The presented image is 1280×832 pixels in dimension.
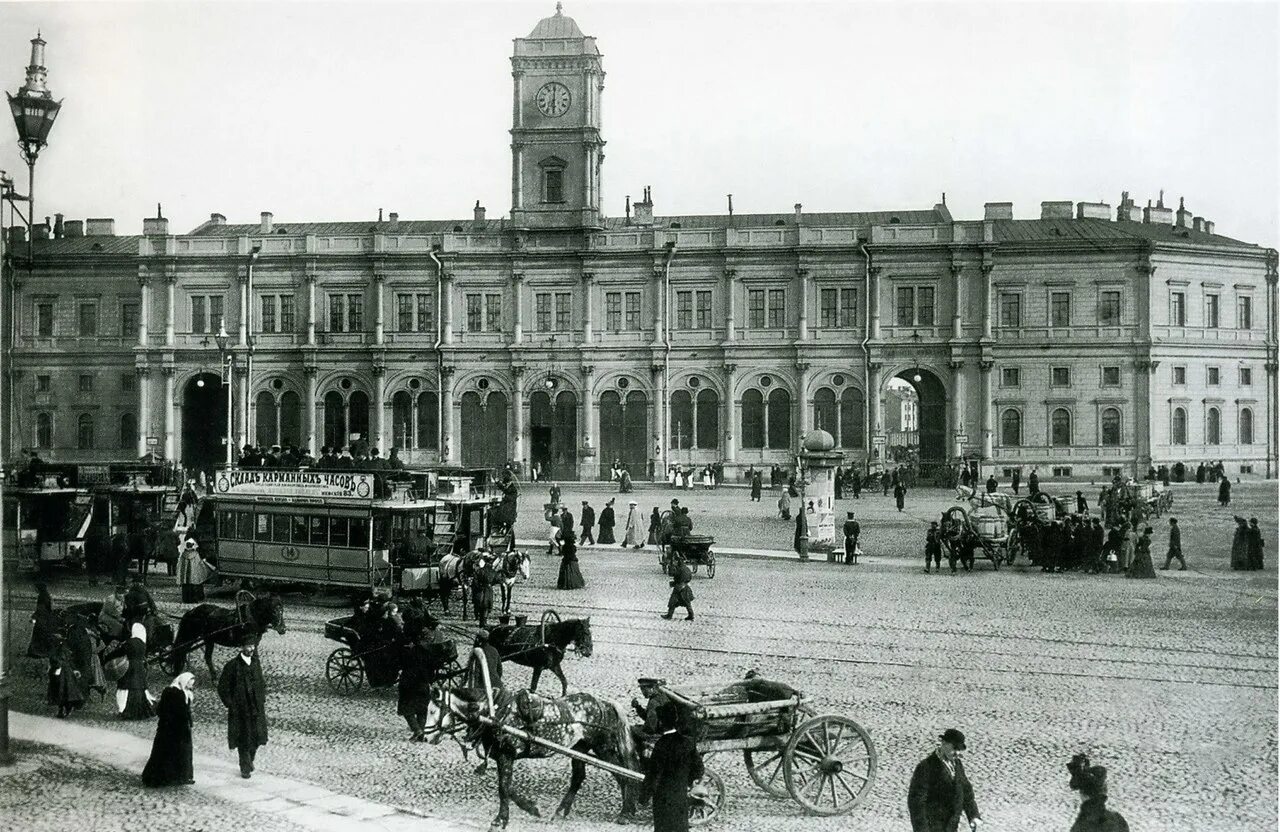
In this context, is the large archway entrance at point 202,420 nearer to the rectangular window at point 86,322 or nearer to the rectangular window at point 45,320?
the rectangular window at point 86,322

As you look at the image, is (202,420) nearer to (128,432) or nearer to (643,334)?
(128,432)

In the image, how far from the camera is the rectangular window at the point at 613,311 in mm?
43906

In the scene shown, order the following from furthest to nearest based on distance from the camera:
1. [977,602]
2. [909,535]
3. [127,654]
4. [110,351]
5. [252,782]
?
[110,351] < [909,535] < [977,602] < [127,654] < [252,782]

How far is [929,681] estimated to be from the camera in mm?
11688

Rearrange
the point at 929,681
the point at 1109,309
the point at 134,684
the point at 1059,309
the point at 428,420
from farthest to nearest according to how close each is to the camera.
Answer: the point at 428,420, the point at 1059,309, the point at 1109,309, the point at 929,681, the point at 134,684

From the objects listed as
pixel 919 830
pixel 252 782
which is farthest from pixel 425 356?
pixel 919 830

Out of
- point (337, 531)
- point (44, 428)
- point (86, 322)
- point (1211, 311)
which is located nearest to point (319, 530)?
point (337, 531)

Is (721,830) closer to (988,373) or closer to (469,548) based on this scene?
(469,548)

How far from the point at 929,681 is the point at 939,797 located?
4.37 m

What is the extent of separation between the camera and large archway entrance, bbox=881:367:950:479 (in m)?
42.5

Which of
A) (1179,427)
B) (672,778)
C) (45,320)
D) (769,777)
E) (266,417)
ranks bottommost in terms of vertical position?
(769,777)

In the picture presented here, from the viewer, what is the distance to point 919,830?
7453 mm

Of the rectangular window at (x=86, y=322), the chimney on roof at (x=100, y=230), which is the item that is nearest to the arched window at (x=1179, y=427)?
the chimney on roof at (x=100, y=230)

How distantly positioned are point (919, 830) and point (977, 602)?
1007 cm
